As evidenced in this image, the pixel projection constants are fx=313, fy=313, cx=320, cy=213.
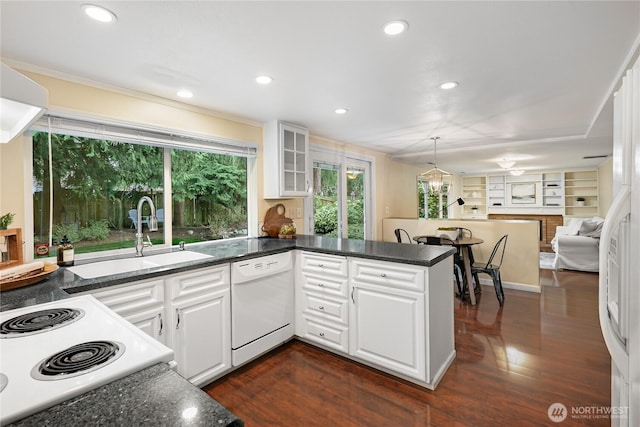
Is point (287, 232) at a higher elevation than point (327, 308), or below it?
higher

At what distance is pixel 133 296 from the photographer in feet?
6.14

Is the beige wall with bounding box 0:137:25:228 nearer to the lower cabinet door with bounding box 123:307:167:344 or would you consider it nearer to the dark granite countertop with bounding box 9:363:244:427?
the lower cabinet door with bounding box 123:307:167:344

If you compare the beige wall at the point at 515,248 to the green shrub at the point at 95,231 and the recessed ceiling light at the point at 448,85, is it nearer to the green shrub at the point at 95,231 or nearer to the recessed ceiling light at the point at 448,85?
the recessed ceiling light at the point at 448,85

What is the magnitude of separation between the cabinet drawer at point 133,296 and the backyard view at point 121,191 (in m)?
0.93

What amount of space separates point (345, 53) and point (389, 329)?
1.94m

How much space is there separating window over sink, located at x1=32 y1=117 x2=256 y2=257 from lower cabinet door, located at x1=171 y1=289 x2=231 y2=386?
0.98m

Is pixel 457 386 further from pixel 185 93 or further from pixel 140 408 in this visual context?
pixel 185 93

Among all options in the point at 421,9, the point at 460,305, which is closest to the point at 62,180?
the point at 421,9

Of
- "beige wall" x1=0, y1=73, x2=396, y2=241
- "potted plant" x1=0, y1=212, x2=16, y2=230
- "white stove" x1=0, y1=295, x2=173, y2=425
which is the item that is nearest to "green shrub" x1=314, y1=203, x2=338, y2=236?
"beige wall" x1=0, y1=73, x2=396, y2=241

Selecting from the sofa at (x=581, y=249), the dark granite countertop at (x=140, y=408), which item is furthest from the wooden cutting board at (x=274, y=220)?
the sofa at (x=581, y=249)

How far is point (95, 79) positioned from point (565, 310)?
522 centimetres

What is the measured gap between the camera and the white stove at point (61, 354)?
717mm

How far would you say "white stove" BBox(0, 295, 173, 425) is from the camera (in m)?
0.72

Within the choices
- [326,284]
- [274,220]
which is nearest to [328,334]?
[326,284]
